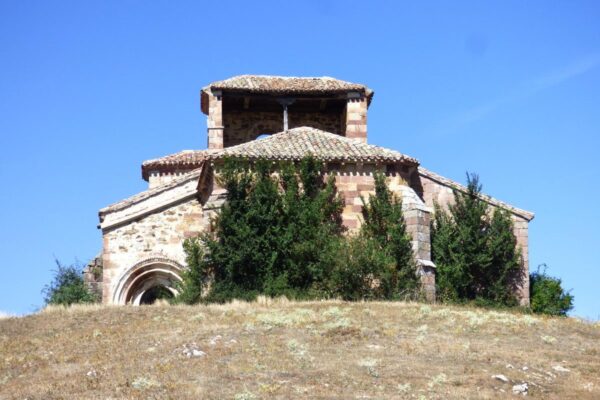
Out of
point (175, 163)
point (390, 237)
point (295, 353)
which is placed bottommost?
point (295, 353)

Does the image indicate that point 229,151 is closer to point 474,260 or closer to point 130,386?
point 474,260

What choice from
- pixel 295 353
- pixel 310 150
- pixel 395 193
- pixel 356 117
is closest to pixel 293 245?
pixel 310 150

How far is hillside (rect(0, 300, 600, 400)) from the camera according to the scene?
18.7 meters

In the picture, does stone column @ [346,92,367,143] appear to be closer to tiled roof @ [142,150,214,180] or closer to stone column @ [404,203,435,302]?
tiled roof @ [142,150,214,180]

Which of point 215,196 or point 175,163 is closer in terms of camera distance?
point 215,196

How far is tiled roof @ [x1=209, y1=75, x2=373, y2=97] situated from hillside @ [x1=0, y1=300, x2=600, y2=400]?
48.0ft

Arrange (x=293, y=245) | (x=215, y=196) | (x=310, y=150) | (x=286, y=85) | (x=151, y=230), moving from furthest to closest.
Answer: (x=286, y=85), (x=151, y=230), (x=310, y=150), (x=215, y=196), (x=293, y=245)

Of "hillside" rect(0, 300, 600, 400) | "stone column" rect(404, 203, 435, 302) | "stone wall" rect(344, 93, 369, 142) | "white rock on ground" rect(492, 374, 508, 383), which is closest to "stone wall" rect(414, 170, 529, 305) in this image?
"stone column" rect(404, 203, 435, 302)

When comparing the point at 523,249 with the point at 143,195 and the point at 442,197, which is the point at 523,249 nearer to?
the point at 442,197

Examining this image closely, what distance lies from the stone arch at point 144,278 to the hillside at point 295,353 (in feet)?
21.8

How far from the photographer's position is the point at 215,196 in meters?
31.5

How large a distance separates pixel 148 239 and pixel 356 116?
1077 cm

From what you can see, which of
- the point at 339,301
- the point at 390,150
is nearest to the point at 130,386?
the point at 339,301

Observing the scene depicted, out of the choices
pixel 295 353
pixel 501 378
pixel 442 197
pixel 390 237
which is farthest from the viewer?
pixel 442 197
